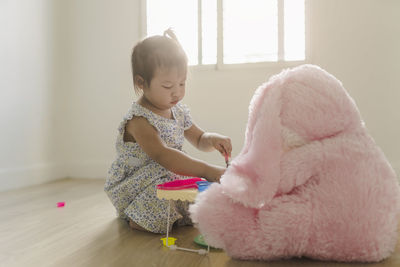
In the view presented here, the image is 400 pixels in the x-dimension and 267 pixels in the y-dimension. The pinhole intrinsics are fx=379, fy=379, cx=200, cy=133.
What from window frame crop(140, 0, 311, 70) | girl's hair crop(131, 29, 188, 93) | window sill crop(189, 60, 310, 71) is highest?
window frame crop(140, 0, 311, 70)

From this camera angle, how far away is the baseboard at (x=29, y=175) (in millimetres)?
1774

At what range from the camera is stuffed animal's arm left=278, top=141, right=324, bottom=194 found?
0.72 m

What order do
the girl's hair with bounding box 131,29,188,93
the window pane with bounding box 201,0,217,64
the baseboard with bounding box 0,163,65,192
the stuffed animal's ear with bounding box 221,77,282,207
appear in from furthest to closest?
the window pane with bounding box 201,0,217,64 < the baseboard with bounding box 0,163,65,192 < the girl's hair with bounding box 131,29,188,93 < the stuffed animal's ear with bounding box 221,77,282,207

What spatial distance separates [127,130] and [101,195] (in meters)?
0.59

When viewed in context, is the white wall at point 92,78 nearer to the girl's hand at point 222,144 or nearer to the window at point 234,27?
the window at point 234,27

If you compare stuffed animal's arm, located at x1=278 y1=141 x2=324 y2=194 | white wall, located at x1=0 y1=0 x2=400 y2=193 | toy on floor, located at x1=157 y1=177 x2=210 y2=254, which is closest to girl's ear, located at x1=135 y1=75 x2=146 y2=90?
toy on floor, located at x1=157 y1=177 x2=210 y2=254

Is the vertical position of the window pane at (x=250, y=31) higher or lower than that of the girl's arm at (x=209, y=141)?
higher

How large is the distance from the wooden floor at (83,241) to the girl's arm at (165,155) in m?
0.16

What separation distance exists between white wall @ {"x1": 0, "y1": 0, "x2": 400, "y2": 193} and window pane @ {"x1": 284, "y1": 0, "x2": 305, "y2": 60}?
0.07m

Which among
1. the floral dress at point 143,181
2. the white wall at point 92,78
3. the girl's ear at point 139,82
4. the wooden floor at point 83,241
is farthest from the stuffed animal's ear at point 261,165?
the white wall at point 92,78

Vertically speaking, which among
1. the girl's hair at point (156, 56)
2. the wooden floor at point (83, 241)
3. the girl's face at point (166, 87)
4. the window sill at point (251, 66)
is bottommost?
the wooden floor at point (83, 241)

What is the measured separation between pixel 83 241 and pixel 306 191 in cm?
54

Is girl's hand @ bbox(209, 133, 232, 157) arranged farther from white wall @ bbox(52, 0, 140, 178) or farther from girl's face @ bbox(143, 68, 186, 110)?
white wall @ bbox(52, 0, 140, 178)

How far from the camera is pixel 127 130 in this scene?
111cm
